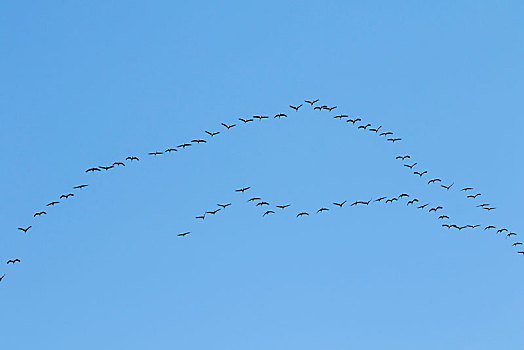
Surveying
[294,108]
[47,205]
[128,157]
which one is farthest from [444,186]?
[47,205]

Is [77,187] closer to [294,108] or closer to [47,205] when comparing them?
[47,205]

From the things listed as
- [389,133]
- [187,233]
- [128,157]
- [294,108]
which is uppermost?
[389,133]

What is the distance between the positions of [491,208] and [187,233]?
138 feet

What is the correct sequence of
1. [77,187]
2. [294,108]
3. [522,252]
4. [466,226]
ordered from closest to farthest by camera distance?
[77,187], [294,108], [466,226], [522,252]

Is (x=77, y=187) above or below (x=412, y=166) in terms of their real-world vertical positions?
below

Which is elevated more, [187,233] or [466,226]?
[466,226]

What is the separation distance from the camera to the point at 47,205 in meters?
101

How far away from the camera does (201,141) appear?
104m

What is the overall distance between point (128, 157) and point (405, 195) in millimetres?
37528

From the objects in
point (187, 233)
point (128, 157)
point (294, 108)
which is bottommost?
point (187, 233)

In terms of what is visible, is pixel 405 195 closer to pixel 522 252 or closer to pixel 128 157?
pixel 522 252

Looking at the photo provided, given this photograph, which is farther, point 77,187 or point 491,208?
point 491,208

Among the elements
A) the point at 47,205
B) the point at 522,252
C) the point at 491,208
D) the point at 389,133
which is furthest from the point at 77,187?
the point at 522,252

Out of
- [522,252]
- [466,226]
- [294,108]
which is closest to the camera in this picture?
[294,108]
